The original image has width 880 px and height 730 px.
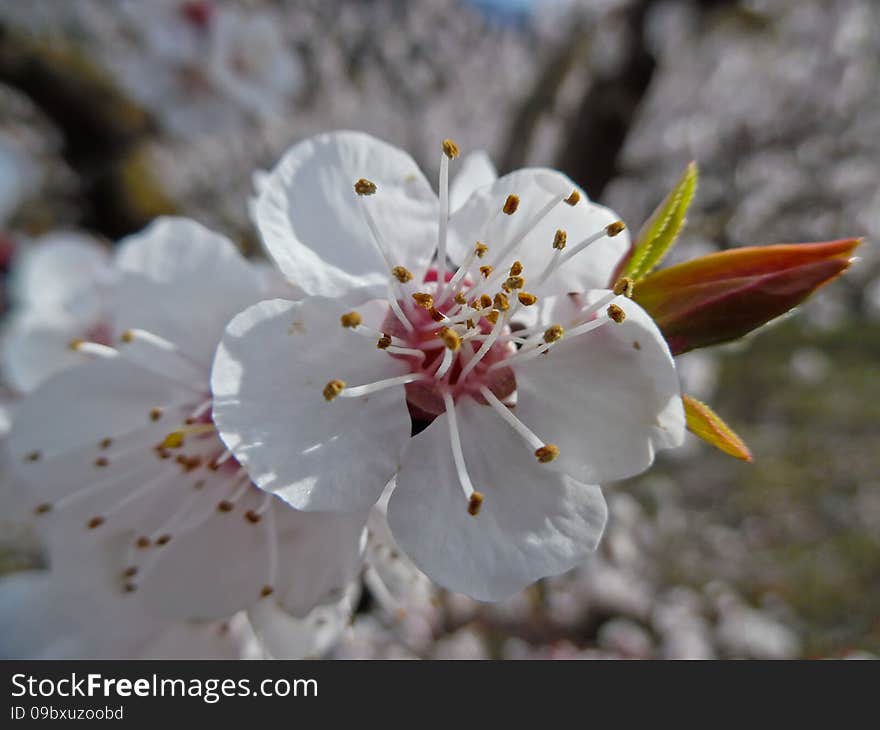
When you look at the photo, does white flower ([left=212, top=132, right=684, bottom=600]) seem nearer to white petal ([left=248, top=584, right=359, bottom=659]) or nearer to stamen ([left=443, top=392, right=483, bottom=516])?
stamen ([left=443, top=392, right=483, bottom=516])

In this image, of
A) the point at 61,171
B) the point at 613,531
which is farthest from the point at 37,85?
the point at 613,531

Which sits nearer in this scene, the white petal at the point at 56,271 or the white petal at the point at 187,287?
the white petal at the point at 187,287

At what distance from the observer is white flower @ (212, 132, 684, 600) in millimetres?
583

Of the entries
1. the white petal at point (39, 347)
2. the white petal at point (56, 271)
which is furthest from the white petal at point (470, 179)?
the white petal at point (56, 271)

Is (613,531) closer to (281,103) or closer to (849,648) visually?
(849,648)

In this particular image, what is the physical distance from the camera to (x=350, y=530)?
664 millimetres

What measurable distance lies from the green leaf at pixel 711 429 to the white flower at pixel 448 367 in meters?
0.05

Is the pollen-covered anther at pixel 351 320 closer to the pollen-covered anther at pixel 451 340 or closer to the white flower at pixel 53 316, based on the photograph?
the pollen-covered anther at pixel 451 340

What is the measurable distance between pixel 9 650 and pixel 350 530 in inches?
20.5

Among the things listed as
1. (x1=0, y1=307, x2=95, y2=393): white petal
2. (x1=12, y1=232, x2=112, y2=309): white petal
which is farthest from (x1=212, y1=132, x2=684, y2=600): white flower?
(x1=12, y1=232, x2=112, y2=309): white petal

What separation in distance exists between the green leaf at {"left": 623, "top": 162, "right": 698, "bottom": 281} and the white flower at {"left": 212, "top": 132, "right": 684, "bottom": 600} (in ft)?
0.08

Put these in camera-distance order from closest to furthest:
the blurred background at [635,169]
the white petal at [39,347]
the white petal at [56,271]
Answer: the white petal at [39,347] < the white petal at [56,271] < the blurred background at [635,169]

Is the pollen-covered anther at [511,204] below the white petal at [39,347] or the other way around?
the other way around

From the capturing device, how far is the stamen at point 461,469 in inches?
23.1
